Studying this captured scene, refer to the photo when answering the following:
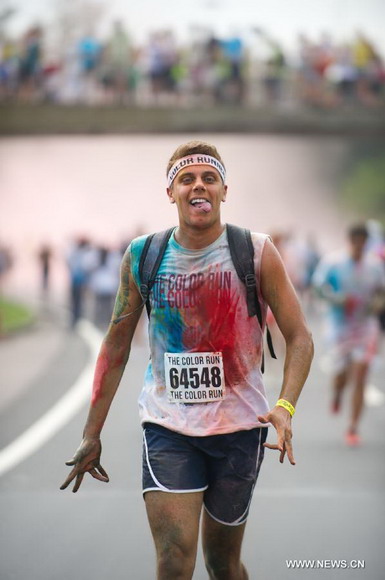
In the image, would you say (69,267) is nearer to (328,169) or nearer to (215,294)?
(215,294)

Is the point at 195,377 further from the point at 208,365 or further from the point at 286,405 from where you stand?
the point at 286,405

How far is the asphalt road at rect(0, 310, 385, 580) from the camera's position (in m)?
7.16

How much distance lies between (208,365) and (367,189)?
6166 cm

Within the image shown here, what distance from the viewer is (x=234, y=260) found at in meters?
5.35

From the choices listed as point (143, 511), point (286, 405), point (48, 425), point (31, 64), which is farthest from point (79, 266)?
point (31, 64)

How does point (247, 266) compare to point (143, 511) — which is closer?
point (247, 266)

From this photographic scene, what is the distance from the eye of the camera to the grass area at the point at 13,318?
2644 cm

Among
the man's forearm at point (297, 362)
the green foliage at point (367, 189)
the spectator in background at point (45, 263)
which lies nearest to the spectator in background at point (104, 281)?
the spectator in background at point (45, 263)

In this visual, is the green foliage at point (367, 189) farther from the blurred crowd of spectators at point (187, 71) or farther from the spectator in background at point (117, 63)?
the spectator in background at point (117, 63)
